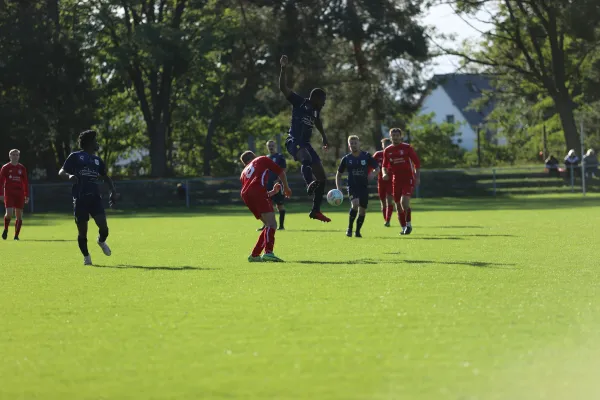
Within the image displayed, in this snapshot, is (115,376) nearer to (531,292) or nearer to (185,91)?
(531,292)

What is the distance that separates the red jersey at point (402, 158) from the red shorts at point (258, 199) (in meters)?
6.86

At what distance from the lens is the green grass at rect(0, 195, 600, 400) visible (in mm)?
7066

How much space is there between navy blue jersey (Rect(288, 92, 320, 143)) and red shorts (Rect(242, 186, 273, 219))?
2005mm

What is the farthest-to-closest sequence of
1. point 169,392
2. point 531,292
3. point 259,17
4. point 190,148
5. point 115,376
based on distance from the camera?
1. point 190,148
2. point 259,17
3. point 531,292
4. point 115,376
5. point 169,392

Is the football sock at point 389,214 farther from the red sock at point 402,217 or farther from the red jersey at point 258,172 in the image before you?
the red jersey at point 258,172

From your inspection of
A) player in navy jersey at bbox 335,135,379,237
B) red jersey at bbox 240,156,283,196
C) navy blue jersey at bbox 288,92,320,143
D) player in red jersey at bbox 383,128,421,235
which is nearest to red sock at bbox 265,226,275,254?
red jersey at bbox 240,156,283,196

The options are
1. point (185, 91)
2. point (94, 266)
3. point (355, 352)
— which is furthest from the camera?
point (185, 91)

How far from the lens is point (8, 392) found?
23.3ft

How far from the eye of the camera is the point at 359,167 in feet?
72.9

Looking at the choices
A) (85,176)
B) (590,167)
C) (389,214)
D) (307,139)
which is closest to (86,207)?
(85,176)

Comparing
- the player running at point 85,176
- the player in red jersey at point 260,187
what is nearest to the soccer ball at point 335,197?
the player in red jersey at point 260,187

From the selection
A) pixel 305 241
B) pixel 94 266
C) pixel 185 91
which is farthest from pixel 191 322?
pixel 185 91

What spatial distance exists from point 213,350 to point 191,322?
1639mm

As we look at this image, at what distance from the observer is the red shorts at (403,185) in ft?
73.4
